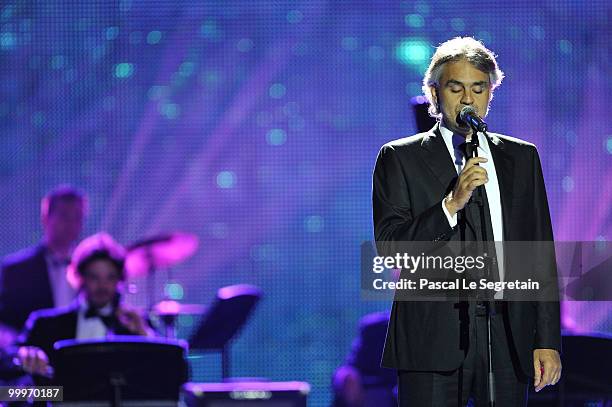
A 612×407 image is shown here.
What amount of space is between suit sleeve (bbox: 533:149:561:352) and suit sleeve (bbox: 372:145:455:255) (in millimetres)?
312

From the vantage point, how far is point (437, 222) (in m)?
2.83

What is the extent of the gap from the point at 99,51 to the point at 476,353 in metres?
3.63

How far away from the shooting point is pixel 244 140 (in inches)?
231

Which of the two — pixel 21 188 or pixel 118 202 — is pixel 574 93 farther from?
pixel 21 188

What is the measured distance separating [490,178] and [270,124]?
2.96 metres

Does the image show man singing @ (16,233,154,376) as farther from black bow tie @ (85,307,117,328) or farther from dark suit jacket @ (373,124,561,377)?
dark suit jacket @ (373,124,561,377)

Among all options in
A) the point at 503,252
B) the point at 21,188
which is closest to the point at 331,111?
the point at 21,188

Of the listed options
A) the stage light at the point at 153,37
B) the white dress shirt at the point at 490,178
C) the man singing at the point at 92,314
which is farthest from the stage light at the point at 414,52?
the white dress shirt at the point at 490,178

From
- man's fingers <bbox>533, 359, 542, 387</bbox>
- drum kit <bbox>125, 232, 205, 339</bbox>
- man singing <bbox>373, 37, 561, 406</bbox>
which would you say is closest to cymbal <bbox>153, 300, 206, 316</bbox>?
drum kit <bbox>125, 232, 205, 339</bbox>

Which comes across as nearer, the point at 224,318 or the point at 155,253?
the point at 224,318

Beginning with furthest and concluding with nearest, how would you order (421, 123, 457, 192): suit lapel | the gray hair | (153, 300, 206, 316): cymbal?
(153, 300, 206, 316): cymbal < the gray hair < (421, 123, 457, 192): suit lapel

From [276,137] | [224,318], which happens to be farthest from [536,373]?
[276,137]

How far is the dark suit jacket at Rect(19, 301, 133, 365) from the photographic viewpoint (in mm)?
5359

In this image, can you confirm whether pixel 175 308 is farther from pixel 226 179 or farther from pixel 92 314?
pixel 226 179
